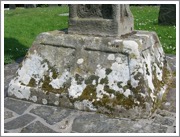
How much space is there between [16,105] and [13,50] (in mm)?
3743

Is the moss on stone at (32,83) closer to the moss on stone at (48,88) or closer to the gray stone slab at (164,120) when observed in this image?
the moss on stone at (48,88)

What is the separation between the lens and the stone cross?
4602 mm

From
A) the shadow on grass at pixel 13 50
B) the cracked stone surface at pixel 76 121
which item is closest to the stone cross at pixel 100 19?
the cracked stone surface at pixel 76 121

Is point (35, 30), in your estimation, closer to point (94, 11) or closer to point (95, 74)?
point (94, 11)

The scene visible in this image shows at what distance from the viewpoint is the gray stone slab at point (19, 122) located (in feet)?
13.1

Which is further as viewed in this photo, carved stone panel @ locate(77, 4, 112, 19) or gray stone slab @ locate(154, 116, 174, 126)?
carved stone panel @ locate(77, 4, 112, 19)

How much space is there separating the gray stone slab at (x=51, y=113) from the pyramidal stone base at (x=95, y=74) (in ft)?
0.39

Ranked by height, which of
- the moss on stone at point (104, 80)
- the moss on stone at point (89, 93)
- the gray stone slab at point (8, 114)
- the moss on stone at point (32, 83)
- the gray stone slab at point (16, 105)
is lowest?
the gray stone slab at point (8, 114)

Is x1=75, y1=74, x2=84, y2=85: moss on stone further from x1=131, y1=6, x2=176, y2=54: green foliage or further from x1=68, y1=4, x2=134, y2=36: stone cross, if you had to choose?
x1=131, y1=6, x2=176, y2=54: green foliage

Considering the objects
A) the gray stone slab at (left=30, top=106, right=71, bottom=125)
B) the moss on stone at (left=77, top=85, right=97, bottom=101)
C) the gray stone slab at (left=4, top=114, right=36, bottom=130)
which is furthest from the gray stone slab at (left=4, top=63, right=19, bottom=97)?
the moss on stone at (left=77, top=85, right=97, bottom=101)

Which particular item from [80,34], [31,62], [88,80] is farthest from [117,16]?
[31,62]

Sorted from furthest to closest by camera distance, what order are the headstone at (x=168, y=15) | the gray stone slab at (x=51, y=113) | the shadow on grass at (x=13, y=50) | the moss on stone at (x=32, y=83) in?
the headstone at (x=168, y=15) < the shadow on grass at (x=13, y=50) < the moss on stone at (x=32, y=83) < the gray stone slab at (x=51, y=113)

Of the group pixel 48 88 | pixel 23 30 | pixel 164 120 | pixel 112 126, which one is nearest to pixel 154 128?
pixel 164 120

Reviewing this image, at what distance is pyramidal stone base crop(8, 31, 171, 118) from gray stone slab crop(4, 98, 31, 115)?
108 millimetres
